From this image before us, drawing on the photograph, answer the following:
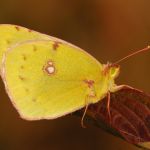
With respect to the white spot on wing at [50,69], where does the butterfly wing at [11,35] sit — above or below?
above

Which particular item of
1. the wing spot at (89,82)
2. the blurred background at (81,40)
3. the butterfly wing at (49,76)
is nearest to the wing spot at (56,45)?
the butterfly wing at (49,76)

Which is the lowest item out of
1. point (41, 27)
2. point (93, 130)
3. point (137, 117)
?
point (93, 130)

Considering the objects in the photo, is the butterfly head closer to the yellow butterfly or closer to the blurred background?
the yellow butterfly

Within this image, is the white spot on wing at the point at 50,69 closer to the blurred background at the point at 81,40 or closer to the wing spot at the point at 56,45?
the wing spot at the point at 56,45

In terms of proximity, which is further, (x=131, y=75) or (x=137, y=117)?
(x=131, y=75)

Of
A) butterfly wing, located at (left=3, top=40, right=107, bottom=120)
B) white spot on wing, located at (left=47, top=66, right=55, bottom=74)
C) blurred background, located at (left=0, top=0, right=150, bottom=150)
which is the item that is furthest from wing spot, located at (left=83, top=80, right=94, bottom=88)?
blurred background, located at (left=0, top=0, right=150, bottom=150)

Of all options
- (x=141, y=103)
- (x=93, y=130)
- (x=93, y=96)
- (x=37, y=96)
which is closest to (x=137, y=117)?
(x=141, y=103)

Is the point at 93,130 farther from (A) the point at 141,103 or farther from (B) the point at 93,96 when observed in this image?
(A) the point at 141,103
